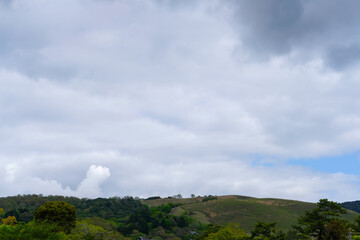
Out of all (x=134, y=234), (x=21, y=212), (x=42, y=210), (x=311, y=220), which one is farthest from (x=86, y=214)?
(x=311, y=220)

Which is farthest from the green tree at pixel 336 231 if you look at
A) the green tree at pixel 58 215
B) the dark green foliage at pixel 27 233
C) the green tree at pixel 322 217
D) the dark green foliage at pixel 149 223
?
the dark green foliage at pixel 149 223

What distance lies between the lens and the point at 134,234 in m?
149

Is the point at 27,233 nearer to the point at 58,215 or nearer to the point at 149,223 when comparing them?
the point at 58,215

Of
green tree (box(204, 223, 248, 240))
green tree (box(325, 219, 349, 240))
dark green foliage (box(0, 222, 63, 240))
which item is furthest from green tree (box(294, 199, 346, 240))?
dark green foliage (box(0, 222, 63, 240))

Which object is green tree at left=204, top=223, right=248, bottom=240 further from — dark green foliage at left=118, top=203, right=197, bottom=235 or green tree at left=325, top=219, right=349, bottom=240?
dark green foliage at left=118, top=203, right=197, bottom=235

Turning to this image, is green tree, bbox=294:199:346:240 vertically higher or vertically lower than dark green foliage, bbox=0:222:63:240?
higher

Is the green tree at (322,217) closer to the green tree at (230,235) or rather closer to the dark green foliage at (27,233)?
the green tree at (230,235)

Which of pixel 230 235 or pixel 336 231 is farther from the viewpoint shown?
pixel 230 235

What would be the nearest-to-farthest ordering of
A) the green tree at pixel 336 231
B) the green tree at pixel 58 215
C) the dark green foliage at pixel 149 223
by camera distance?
1. the green tree at pixel 336 231
2. the green tree at pixel 58 215
3. the dark green foliage at pixel 149 223

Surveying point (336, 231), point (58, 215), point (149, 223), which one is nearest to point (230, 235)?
point (336, 231)

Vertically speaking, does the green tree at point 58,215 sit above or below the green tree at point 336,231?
above

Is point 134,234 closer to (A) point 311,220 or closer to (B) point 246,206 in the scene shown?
(B) point 246,206

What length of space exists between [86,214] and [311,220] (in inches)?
6155

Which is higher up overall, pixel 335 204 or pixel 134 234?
pixel 335 204
